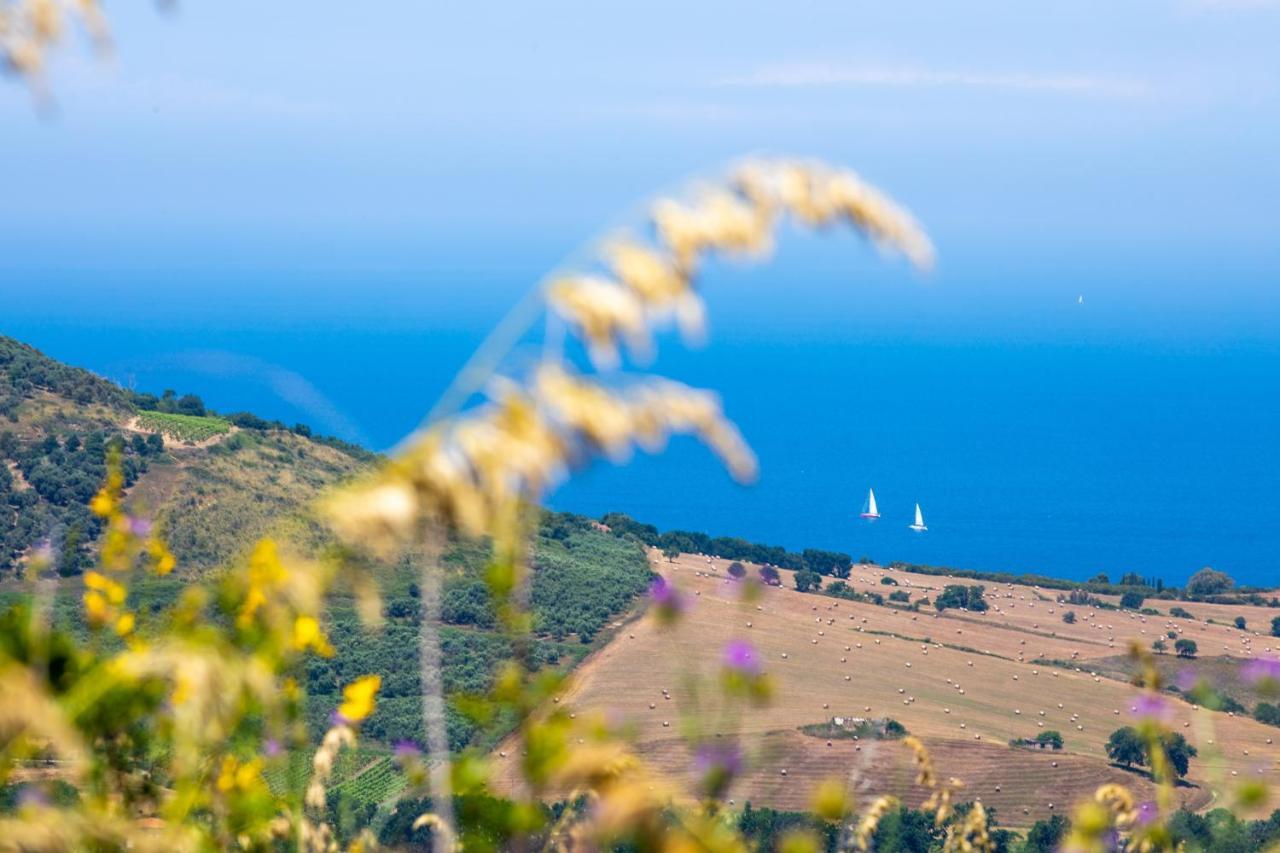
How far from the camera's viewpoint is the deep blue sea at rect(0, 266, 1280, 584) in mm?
85438

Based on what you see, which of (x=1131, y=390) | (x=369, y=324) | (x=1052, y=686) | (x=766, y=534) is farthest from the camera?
(x=369, y=324)

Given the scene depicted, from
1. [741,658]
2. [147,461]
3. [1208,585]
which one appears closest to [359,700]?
[741,658]

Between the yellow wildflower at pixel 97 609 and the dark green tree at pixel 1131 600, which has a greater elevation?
the dark green tree at pixel 1131 600

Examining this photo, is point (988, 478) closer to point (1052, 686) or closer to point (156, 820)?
point (1052, 686)

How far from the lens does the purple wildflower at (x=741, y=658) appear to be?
1.92 metres

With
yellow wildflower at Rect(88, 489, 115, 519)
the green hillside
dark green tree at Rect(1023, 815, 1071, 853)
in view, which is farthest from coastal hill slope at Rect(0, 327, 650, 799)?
yellow wildflower at Rect(88, 489, 115, 519)

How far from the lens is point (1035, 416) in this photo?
468ft

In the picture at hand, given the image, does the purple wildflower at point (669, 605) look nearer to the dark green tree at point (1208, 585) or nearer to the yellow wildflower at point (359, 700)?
the yellow wildflower at point (359, 700)

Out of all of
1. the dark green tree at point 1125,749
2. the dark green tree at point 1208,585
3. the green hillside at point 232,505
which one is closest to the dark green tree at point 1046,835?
the dark green tree at point 1125,749

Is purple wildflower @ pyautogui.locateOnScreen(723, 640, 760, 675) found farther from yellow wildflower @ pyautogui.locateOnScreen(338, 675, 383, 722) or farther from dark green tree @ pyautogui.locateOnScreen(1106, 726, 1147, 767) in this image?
dark green tree @ pyautogui.locateOnScreen(1106, 726, 1147, 767)

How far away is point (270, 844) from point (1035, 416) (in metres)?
147

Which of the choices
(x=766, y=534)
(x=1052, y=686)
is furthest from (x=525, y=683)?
(x=766, y=534)

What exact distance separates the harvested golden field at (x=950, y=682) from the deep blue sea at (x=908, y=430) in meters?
20.2

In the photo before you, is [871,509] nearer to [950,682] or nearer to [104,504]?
[950,682]
